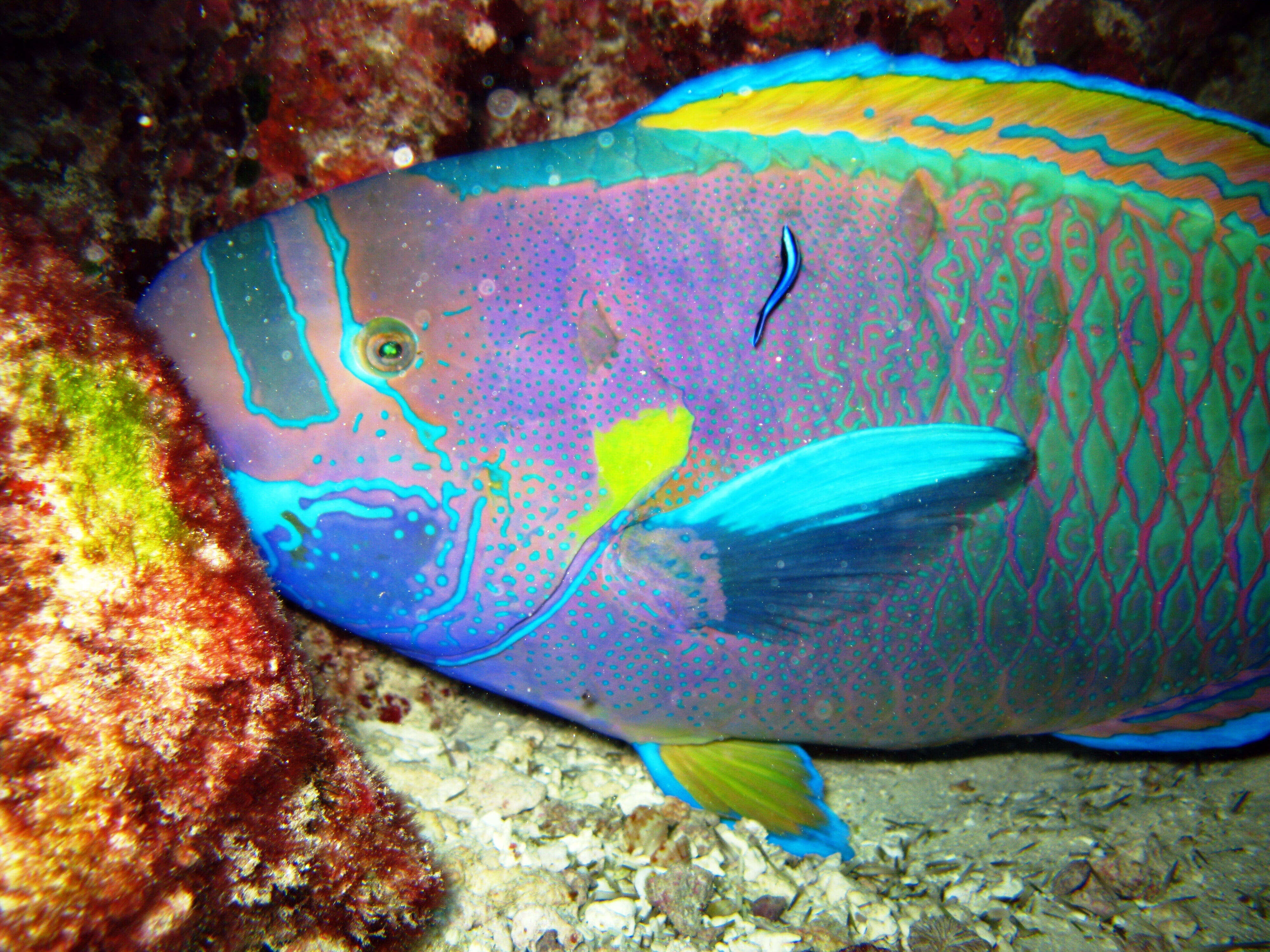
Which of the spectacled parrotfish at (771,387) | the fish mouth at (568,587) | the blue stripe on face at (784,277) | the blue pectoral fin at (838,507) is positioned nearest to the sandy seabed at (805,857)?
the spectacled parrotfish at (771,387)

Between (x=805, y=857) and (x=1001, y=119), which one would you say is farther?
(x=805, y=857)

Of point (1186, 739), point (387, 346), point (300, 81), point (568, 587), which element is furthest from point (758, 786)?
point (300, 81)

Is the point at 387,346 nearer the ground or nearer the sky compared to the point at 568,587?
nearer the sky

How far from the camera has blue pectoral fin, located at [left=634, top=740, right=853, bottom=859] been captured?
220 centimetres

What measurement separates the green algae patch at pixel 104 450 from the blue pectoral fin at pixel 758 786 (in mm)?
1514

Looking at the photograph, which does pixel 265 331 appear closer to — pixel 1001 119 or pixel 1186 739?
pixel 1001 119

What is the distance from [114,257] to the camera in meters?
2.28

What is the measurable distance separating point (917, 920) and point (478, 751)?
1579mm

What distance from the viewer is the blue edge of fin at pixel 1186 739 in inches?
93.7

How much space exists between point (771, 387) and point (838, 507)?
354mm

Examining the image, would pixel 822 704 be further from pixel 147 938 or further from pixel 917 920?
pixel 147 938

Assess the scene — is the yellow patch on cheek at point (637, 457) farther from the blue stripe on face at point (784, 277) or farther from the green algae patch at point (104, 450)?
the green algae patch at point (104, 450)

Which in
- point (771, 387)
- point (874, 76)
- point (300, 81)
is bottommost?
point (771, 387)

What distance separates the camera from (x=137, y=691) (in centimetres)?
115
